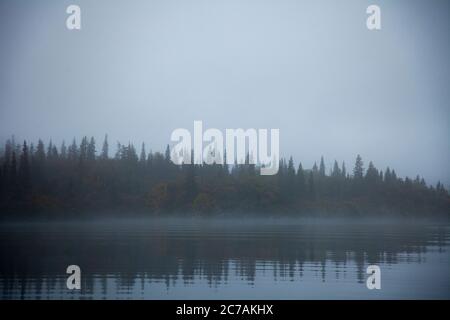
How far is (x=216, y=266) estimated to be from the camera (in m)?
18.2

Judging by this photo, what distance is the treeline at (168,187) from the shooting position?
2833 cm

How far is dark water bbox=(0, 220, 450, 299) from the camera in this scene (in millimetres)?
14203

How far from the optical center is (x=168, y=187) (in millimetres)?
30328

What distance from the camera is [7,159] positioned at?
87.7 ft

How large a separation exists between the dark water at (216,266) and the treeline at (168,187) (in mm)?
2608

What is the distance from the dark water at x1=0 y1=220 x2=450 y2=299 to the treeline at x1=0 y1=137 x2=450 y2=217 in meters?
2.61

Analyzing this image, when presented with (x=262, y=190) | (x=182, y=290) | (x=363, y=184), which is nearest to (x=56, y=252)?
(x=182, y=290)

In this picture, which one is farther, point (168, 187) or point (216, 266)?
point (168, 187)

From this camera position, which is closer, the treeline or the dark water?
the dark water

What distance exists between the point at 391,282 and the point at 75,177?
769 inches

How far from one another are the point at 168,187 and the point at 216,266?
1275 cm

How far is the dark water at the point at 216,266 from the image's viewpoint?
1420cm

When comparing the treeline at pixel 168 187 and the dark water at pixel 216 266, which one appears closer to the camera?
the dark water at pixel 216 266
